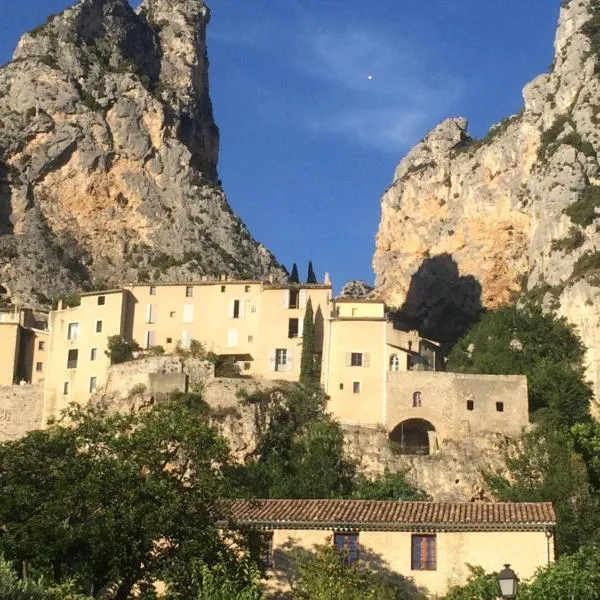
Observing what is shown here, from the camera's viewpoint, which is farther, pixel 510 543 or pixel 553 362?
pixel 553 362

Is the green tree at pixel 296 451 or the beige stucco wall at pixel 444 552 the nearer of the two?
the beige stucco wall at pixel 444 552

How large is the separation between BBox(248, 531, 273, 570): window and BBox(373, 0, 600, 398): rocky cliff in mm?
53030

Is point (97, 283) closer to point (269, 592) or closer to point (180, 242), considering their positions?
point (180, 242)

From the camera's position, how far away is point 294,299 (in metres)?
82.3

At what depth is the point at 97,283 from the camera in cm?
11631

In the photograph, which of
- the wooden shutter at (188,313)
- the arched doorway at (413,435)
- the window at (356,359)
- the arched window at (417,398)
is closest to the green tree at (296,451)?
the window at (356,359)

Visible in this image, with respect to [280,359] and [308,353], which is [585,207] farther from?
[280,359]

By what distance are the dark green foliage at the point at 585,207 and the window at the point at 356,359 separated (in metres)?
30.9

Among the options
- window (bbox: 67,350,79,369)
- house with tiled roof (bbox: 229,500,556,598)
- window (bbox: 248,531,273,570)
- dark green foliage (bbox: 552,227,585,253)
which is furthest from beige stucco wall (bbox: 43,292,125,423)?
house with tiled roof (bbox: 229,500,556,598)

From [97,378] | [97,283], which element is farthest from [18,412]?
[97,283]

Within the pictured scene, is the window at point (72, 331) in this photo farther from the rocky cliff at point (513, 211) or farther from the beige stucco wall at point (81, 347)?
the rocky cliff at point (513, 211)

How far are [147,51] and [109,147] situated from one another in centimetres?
2529

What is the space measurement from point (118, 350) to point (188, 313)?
5.94 m

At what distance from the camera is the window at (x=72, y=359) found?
82.8 meters
